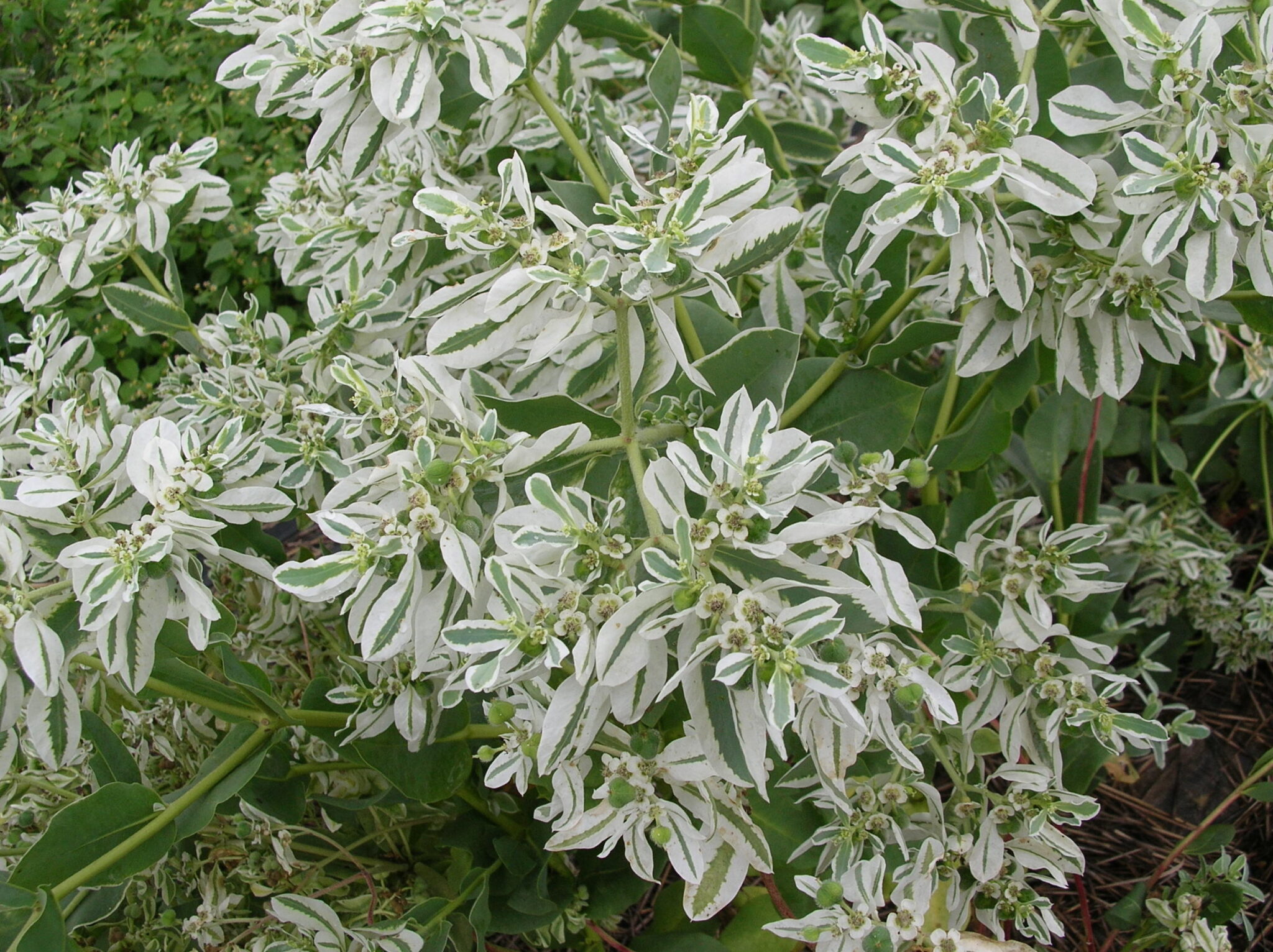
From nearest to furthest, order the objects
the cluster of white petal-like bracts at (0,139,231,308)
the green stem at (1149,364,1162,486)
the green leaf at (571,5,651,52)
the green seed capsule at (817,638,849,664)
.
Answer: the green seed capsule at (817,638,849,664) → the cluster of white petal-like bracts at (0,139,231,308) → the green leaf at (571,5,651,52) → the green stem at (1149,364,1162,486)

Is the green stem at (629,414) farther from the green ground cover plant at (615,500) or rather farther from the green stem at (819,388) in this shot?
the green stem at (819,388)

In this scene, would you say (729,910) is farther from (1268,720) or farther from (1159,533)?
(1268,720)

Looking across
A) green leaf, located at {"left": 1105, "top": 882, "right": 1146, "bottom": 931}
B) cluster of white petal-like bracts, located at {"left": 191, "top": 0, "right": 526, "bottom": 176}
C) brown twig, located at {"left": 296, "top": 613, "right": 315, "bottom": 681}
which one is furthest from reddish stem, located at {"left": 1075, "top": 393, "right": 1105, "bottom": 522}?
brown twig, located at {"left": 296, "top": 613, "right": 315, "bottom": 681}

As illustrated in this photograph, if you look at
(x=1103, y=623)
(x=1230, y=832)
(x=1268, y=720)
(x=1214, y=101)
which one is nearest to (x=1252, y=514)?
(x=1268, y=720)

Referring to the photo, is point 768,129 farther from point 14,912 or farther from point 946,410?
point 14,912

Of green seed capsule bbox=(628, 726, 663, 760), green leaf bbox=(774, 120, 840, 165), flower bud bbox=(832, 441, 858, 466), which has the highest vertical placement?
green leaf bbox=(774, 120, 840, 165)

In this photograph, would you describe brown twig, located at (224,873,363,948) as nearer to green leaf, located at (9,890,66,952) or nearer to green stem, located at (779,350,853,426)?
green leaf, located at (9,890,66,952)
